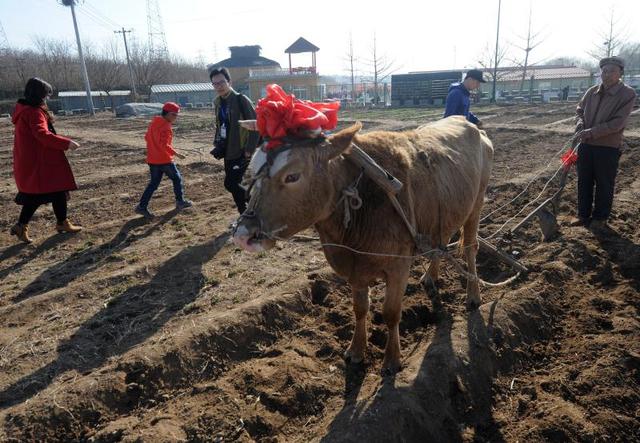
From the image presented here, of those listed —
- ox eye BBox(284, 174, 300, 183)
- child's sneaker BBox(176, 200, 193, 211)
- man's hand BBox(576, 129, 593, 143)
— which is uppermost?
ox eye BBox(284, 174, 300, 183)

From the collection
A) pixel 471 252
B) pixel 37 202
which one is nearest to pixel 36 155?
pixel 37 202

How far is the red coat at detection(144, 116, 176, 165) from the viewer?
808 centimetres

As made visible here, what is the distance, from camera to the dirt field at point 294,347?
136 inches

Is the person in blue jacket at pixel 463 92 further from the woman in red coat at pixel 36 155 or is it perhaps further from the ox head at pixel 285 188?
the woman in red coat at pixel 36 155

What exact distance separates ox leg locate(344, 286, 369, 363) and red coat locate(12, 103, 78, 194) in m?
5.25

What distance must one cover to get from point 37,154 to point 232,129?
10.2ft

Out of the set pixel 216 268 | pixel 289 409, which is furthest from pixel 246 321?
pixel 216 268

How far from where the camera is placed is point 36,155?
6.79 metres

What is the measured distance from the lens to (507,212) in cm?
809

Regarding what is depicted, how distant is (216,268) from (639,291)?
17.3 feet

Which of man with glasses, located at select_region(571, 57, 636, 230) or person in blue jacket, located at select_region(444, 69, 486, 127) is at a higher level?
person in blue jacket, located at select_region(444, 69, 486, 127)

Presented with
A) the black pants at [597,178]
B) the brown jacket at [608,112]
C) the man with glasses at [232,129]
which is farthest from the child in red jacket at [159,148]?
the black pants at [597,178]

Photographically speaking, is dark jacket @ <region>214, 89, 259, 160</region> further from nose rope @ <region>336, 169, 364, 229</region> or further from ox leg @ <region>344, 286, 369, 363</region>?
nose rope @ <region>336, 169, 364, 229</region>

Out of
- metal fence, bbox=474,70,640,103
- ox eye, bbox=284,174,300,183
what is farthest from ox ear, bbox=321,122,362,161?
metal fence, bbox=474,70,640,103
